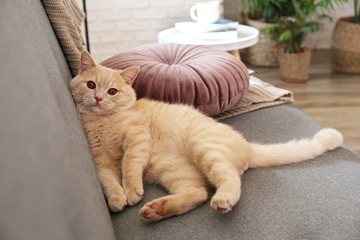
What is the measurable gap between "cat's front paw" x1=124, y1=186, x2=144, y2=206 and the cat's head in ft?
1.02

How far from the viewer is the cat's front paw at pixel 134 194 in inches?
40.6

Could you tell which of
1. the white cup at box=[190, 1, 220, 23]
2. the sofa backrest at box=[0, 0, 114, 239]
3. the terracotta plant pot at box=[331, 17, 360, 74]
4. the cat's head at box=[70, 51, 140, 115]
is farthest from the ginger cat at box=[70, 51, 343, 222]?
the terracotta plant pot at box=[331, 17, 360, 74]

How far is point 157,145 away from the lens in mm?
1242

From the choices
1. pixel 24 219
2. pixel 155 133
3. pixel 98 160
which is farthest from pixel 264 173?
pixel 24 219

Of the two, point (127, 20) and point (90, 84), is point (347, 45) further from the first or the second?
point (90, 84)

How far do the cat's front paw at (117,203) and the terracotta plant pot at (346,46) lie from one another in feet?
9.25

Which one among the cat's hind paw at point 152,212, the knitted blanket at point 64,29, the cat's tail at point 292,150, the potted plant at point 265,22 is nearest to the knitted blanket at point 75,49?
the knitted blanket at point 64,29

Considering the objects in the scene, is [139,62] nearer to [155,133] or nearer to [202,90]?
[202,90]

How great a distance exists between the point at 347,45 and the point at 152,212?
9.33 ft

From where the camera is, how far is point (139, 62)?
5.08 feet

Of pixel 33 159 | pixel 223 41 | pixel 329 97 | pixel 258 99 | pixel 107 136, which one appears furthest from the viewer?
pixel 329 97

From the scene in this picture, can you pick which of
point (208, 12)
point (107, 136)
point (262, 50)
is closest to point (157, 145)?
point (107, 136)

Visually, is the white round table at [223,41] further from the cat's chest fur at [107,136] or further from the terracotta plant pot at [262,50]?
the cat's chest fur at [107,136]

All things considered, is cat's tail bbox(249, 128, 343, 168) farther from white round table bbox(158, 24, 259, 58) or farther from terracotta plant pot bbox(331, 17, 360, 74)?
terracotta plant pot bbox(331, 17, 360, 74)
